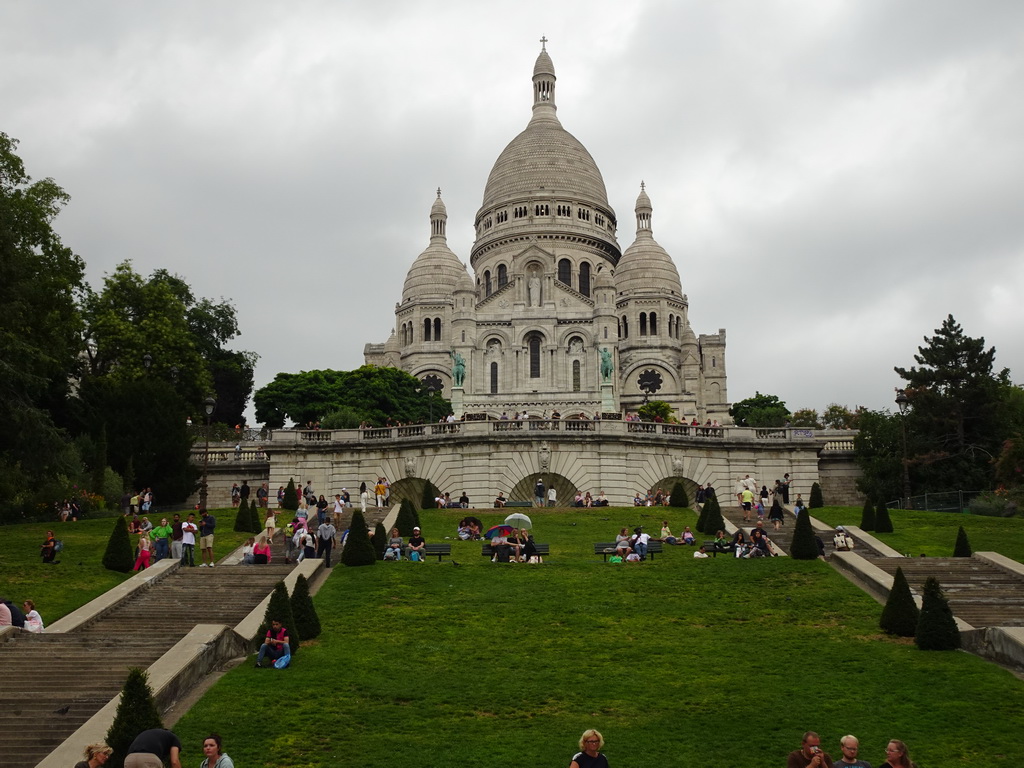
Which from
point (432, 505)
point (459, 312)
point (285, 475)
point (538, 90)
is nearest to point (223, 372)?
point (459, 312)

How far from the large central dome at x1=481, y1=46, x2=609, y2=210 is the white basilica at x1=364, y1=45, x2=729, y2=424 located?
132 millimetres

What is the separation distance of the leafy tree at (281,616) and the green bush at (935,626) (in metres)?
10.3

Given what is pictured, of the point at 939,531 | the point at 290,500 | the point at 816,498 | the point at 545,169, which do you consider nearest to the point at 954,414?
the point at 816,498

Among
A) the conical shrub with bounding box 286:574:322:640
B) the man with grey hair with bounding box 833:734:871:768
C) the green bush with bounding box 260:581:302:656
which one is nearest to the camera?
the man with grey hair with bounding box 833:734:871:768

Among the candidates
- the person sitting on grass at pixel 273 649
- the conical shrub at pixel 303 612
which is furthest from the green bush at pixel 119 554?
the person sitting on grass at pixel 273 649

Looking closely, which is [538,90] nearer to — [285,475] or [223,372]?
[223,372]

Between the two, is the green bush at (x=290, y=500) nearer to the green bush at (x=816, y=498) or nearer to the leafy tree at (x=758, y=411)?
the green bush at (x=816, y=498)

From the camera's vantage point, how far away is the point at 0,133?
46.6m

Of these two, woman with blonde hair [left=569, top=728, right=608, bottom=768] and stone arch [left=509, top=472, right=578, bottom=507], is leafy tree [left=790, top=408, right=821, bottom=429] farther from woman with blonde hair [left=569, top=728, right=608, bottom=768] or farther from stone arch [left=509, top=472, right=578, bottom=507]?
woman with blonde hair [left=569, top=728, right=608, bottom=768]

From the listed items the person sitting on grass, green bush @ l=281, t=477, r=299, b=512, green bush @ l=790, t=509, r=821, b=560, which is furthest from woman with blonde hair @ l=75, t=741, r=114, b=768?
green bush @ l=281, t=477, r=299, b=512

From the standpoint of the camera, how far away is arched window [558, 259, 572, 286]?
112250 mm

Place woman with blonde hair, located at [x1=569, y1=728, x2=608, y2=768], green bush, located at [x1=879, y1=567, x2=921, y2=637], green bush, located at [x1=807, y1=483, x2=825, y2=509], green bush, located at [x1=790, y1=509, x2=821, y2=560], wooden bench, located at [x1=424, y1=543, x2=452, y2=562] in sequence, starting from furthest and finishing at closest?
1. green bush, located at [x1=807, y1=483, x2=825, y2=509]
2. wooden bench, located at [x1=424, y1=543, x2=452, y2=562]
3. green bush, located at [x1=790, y1=509, x2=821, y2=560]
4. green bush, located at [x1=879, y1=567, x2=921, y2=637]
5. woman with blonde hair, located at [x1=569, y1=728, x2=608, y2=768]

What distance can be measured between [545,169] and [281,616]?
99087mm

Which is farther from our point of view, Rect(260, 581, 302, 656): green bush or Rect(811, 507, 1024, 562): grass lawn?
Rect(811, 507, 1024, 562): grass lawn
